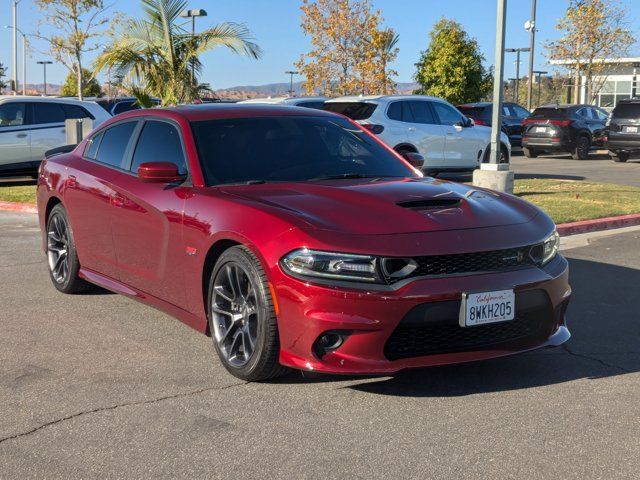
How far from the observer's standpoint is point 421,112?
15508 millimetres

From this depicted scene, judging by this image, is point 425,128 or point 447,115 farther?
point 447,115

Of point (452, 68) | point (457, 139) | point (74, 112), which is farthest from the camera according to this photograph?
point (452, 68)

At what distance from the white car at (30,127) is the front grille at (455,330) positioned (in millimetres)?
13775

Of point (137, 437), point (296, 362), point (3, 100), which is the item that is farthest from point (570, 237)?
point (3, 100)

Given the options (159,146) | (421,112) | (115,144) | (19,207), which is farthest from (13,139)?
(159,146)

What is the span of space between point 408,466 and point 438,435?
14.7 inches

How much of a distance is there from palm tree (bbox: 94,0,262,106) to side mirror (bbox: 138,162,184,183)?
42.2ft

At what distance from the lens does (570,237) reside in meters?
10.0

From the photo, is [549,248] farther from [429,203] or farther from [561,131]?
[561,131]

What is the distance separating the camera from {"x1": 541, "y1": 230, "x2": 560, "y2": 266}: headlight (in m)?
4.53

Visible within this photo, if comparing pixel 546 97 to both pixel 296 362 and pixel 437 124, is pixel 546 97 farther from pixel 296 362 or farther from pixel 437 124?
pixel 296 362

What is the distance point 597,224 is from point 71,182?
6.83m

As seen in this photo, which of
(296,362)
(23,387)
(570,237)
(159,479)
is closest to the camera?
(159,479)

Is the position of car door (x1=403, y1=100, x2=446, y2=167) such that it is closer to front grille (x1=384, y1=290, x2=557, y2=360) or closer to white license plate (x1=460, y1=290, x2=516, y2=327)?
front grille (x1=384, y1=290, x2=557, y2=360)
